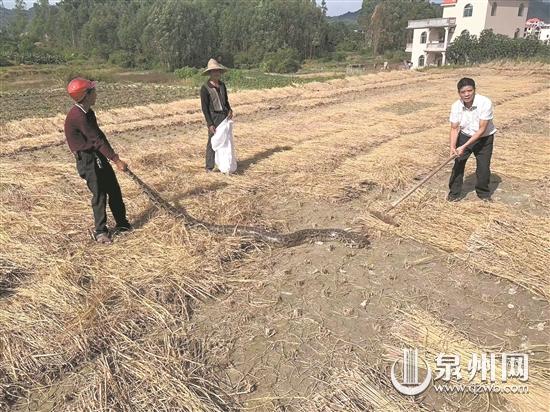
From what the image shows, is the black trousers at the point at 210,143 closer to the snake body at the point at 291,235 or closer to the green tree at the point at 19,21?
the snake body at the point at 291,235

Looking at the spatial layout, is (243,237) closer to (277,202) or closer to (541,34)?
(277,202)

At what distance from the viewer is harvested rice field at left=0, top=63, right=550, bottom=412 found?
7.13ft

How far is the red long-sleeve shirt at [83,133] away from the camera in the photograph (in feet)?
11.1

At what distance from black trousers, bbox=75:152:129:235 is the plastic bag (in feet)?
6.04

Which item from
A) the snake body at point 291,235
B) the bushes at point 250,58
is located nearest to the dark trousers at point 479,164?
the snake body at point 291,235

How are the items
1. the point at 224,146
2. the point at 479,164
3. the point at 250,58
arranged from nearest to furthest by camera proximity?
the point at 479,164 < the point at 224,146 < the point at 250,58

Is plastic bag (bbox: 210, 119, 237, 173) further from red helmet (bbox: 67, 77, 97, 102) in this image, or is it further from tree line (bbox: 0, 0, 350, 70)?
tree line (bbox: 0, 0, 350, 70)

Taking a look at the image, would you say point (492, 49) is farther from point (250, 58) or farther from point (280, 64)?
point (250, 58)

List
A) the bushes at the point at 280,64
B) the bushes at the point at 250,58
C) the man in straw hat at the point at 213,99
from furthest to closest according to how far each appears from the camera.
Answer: the bushes at the point at 250,58
the bushes at the point at 280,64
the man in straw hat at the point at 213,99

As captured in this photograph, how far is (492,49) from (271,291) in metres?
31.5

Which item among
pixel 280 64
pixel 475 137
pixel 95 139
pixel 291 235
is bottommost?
pixel 291 235

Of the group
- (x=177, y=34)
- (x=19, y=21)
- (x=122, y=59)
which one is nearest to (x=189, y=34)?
(x=177, y=34)

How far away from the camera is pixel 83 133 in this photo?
134 inches

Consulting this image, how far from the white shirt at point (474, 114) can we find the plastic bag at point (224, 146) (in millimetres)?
2681
